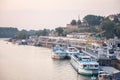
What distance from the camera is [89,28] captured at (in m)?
13.3

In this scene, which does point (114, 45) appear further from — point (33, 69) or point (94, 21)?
point (94, 21)

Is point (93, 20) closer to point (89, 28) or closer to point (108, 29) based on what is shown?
point (89, 28)

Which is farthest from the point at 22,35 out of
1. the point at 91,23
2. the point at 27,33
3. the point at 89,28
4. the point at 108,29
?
the point at 108,29

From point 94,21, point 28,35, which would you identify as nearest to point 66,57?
point 94,21

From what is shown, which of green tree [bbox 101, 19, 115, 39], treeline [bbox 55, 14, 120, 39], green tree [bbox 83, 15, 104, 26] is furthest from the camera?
green tree [bbox 83, 15, 104, 26]

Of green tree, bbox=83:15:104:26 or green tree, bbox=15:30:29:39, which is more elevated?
green tree, bbox=83:15:104:26

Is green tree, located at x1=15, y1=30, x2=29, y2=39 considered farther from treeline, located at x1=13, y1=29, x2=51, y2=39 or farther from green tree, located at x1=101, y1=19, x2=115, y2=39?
green tree, located at x1=101, y1=19, x2=115, y2=39

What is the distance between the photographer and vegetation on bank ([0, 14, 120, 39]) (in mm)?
10438

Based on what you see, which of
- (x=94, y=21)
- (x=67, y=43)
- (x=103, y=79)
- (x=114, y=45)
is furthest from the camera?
(x=94, y=21)

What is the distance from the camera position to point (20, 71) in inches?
225

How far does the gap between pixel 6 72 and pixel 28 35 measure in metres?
12.1

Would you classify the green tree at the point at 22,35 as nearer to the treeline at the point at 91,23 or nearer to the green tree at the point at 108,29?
the treeline at the point at 91,23

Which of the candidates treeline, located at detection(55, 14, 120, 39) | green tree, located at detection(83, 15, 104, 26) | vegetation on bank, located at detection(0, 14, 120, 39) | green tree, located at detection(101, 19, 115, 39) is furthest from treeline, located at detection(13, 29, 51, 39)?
green tree, located at detection(101, 19, 115, 39)

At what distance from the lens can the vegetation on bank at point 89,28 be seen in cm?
1044
